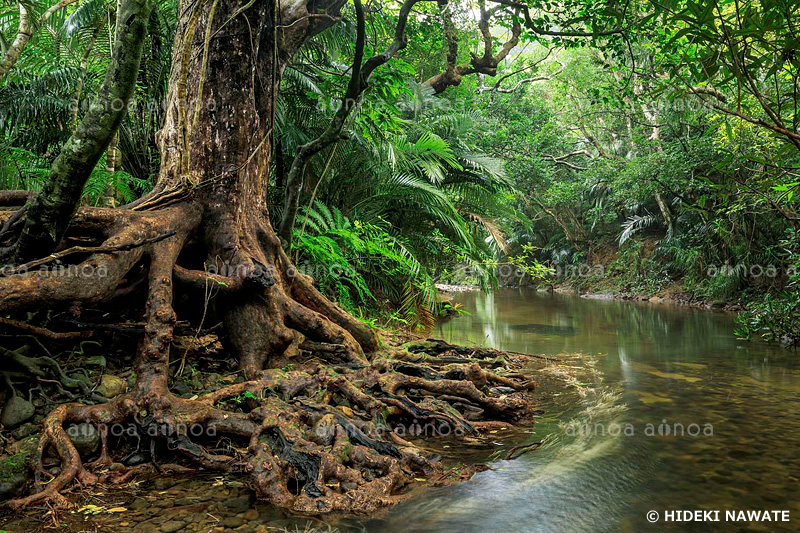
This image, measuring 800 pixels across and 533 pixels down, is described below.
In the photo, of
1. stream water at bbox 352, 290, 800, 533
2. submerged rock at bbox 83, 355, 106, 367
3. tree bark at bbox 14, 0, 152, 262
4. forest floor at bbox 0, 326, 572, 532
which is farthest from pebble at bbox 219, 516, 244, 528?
tree bark at bbox 14, 0, 152, 262

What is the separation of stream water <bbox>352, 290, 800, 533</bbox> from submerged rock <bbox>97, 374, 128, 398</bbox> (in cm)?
203

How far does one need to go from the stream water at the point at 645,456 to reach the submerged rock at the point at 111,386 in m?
2.03

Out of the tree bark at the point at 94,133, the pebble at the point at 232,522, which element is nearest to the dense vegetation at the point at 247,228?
the tree bark at the point at 94,133

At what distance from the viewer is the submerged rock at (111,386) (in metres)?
3.60

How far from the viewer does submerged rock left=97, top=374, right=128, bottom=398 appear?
360cm

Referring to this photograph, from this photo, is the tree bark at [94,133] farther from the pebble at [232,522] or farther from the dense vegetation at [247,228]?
the pebble at [232,522]

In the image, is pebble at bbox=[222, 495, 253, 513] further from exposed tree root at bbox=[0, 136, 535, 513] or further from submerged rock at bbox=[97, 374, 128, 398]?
submerged rock at bbox=[97, 374, 128, 398]

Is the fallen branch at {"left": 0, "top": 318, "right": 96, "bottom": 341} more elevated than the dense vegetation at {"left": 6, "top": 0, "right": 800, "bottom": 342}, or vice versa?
the dense vegetation at {"left": 6, "top": 0, "right": 800, "bottom": 342}

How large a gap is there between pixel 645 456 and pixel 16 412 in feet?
13.6

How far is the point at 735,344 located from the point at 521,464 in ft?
24.0

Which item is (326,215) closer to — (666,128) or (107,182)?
(107,182)

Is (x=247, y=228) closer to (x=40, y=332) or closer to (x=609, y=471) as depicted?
(x=40, y=332)

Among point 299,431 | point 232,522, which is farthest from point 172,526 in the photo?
point 299,431

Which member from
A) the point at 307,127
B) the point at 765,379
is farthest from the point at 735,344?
the point at 307,127
